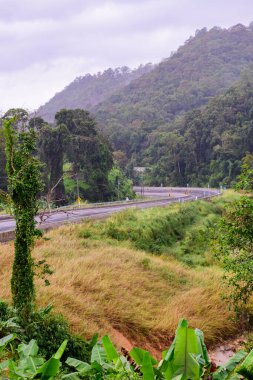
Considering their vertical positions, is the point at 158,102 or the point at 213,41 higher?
the point at 213,41

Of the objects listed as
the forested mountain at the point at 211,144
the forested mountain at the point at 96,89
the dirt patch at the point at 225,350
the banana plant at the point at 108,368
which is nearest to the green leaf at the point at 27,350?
the banana plant at the point at 108,368

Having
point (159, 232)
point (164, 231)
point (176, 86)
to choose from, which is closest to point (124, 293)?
point (159, 232)

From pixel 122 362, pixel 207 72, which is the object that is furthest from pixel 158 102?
pixel 122 362

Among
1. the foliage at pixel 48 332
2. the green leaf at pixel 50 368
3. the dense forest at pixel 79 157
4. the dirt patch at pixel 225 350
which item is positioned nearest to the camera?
the green leaf at pixel 50 368

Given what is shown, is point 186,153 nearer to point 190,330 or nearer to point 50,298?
point 50,298

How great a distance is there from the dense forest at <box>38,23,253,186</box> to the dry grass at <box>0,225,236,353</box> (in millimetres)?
4229

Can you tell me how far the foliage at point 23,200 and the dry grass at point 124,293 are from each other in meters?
1.83

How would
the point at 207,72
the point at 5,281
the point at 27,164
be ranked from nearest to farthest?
the point at 27,164, the point at 5,281, the point at 207,72

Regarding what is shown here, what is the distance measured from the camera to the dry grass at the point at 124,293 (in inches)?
421

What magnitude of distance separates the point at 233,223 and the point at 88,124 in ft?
107

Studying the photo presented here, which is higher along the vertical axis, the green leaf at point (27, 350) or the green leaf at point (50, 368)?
the green leaf at point (50, 368)

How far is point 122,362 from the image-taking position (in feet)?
7.63

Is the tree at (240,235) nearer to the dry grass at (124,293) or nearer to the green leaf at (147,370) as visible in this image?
the dry grass at (124,293)

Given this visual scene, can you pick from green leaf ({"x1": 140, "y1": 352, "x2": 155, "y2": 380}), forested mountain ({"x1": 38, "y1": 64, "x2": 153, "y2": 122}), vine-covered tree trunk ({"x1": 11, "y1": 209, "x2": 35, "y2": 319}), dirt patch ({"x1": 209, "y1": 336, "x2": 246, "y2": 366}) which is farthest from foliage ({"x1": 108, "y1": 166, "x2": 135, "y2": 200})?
forested mountain ({"x1": 38, "y1": 64, "x2": 153, "y2": 122})
